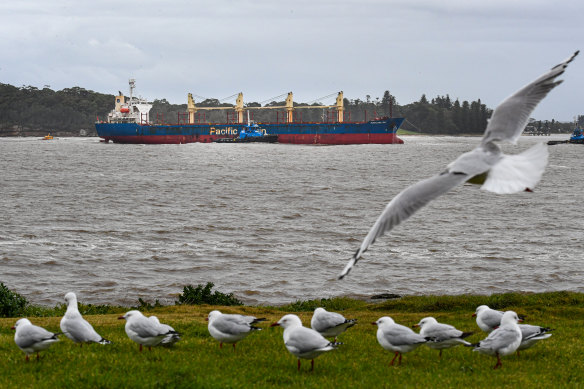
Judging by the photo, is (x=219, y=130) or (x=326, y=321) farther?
(x=219, y=130)

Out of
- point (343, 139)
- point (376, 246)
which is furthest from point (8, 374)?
point (343, 139)

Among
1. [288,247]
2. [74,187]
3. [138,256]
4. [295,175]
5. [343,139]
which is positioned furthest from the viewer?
[343,139]

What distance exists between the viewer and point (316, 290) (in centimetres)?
1884

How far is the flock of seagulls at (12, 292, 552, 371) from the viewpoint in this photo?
7.83 m

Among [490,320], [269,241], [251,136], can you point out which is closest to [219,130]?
[251,136]

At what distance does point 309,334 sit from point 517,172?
10.3ft

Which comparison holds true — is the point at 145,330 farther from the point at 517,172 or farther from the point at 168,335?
the point at 517,172

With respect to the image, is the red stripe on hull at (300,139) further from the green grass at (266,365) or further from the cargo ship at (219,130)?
the green grass at (266,365)

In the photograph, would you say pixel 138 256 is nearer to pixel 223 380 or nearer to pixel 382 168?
pixel 223 380

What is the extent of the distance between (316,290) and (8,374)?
1174 cm

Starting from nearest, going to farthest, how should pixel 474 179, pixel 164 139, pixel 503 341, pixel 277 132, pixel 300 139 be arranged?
pixel 474 179 → pixel 503 341 → pixel 300 139 → pixel 277 132 → pixel 164 139

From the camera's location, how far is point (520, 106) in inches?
262

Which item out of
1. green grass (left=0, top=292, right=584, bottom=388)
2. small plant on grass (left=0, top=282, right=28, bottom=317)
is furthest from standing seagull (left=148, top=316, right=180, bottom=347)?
small plant on grass (left=0, top=282, right=28, bottom=317)

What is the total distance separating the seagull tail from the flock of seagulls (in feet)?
9.52
